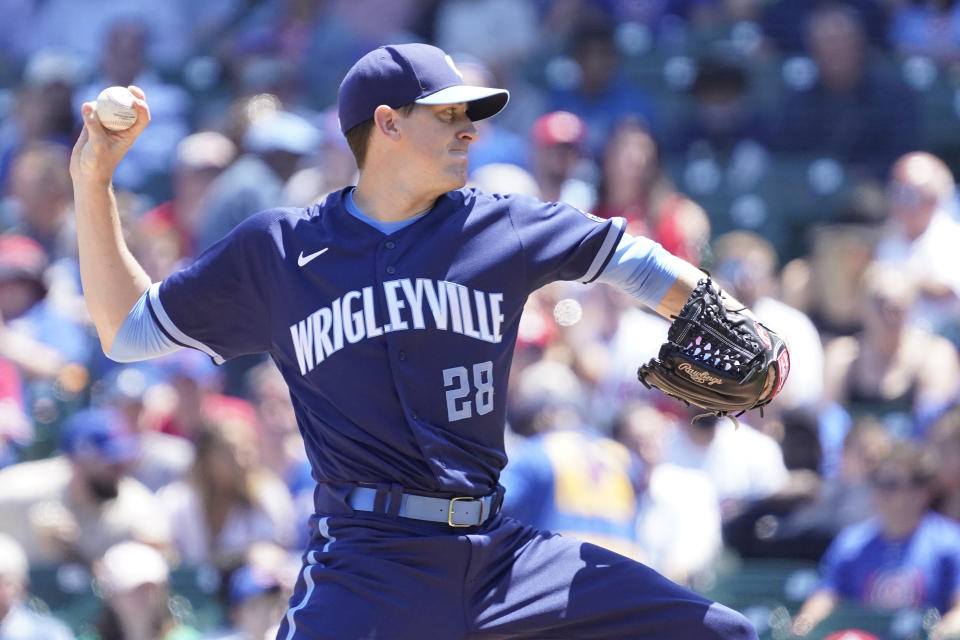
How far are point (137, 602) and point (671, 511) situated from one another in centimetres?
213

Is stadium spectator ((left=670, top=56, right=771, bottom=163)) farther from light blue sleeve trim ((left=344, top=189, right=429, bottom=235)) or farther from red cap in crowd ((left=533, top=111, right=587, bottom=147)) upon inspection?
light blue sleeve trim ((left=344, top=189, right=429, bottom=235))

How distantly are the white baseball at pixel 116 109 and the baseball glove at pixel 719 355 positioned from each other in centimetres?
132

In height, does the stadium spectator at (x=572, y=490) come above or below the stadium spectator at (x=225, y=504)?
above

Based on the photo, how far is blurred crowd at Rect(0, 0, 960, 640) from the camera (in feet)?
18.3

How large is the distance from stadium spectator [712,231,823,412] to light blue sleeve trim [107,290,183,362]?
366 cm

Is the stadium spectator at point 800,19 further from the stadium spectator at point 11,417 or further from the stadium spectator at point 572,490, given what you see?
the stadium spectator at point 11,417

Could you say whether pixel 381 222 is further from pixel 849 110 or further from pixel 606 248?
pixel 849 110

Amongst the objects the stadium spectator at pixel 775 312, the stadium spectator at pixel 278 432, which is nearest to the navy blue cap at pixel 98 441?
the stadium spectator at pixel 278 432

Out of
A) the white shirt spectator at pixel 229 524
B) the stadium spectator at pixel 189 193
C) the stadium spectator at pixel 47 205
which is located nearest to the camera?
the white shirt spectator at pixel 229 524

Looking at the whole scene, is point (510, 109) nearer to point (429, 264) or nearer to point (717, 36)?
point (717, 36)

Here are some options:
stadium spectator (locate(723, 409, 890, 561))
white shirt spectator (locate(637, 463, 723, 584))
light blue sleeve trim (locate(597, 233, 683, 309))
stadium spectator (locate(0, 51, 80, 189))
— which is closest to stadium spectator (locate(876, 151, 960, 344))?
stadium spectator (locate(723, 409, 890, 561))

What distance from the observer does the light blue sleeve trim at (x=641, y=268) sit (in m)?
3.33

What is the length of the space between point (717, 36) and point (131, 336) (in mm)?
6310

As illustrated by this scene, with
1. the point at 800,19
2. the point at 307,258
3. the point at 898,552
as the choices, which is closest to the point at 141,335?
the point at 307,258
